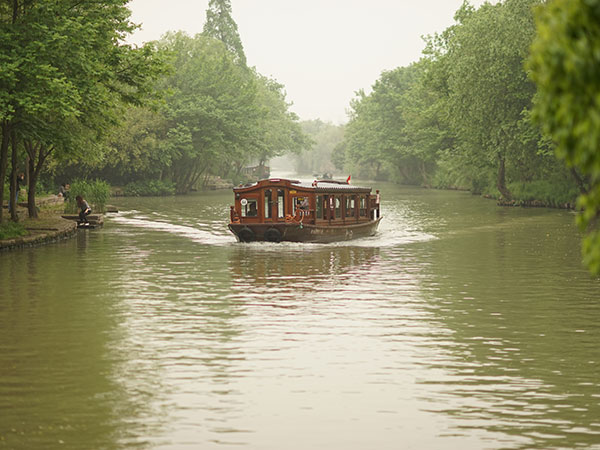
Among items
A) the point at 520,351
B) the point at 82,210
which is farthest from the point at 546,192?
the point at 520,351

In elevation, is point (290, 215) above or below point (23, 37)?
below

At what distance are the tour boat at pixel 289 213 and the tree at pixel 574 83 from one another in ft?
89.2

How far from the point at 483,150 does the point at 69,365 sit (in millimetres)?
53953

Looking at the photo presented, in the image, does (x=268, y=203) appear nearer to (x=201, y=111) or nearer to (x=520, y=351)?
(x=520, y=351)

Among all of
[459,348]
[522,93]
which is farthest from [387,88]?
[459,348]

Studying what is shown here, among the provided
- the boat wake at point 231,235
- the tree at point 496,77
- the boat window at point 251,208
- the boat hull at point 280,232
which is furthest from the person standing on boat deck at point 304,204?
the tree at point 496,77

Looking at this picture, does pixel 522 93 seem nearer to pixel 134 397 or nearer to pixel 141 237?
pixel 141 237

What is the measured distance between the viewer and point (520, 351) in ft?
44.1

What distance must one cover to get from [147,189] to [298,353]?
68.4 metres

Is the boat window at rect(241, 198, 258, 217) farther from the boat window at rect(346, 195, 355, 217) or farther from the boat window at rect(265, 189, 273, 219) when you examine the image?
the boat window at rect(346, 195, 355, 217)

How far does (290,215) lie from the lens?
33.2m

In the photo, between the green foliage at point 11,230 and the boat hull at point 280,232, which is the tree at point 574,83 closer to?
the green foliage at point 11,230

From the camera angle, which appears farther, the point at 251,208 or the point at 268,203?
the point at 251,208

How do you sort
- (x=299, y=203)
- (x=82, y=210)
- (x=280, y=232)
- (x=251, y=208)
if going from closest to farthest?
1. (x=280, y=232)
2. (x=299, y=203)
3. (x=251, y=208)
4. (x=82, y=210)
